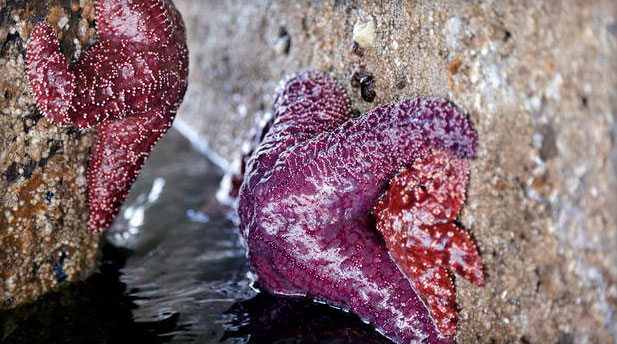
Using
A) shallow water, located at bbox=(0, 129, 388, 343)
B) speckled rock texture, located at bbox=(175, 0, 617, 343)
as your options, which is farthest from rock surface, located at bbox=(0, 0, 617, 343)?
shallow water, located at bbox=(0, 129, 388, 343)

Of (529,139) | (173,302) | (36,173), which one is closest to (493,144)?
(529,139)

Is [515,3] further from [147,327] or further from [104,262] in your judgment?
[104,262]

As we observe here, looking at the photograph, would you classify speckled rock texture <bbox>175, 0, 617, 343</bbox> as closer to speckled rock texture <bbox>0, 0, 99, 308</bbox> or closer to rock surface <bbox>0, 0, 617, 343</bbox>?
rock surface <bbox>0, 0, 617, 343</bbox>

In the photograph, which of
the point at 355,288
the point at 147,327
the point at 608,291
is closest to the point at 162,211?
the point at 147,327

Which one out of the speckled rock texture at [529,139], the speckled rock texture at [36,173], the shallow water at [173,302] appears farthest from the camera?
the shallow water at [173,302]

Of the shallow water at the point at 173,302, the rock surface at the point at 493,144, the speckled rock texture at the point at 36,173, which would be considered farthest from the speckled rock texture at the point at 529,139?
the speckled rock texture at the point at 36,173

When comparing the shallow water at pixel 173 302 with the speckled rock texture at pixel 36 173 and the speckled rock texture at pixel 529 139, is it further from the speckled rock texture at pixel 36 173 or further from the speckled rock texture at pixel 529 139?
the speckled rock texture at pixel 529 139
